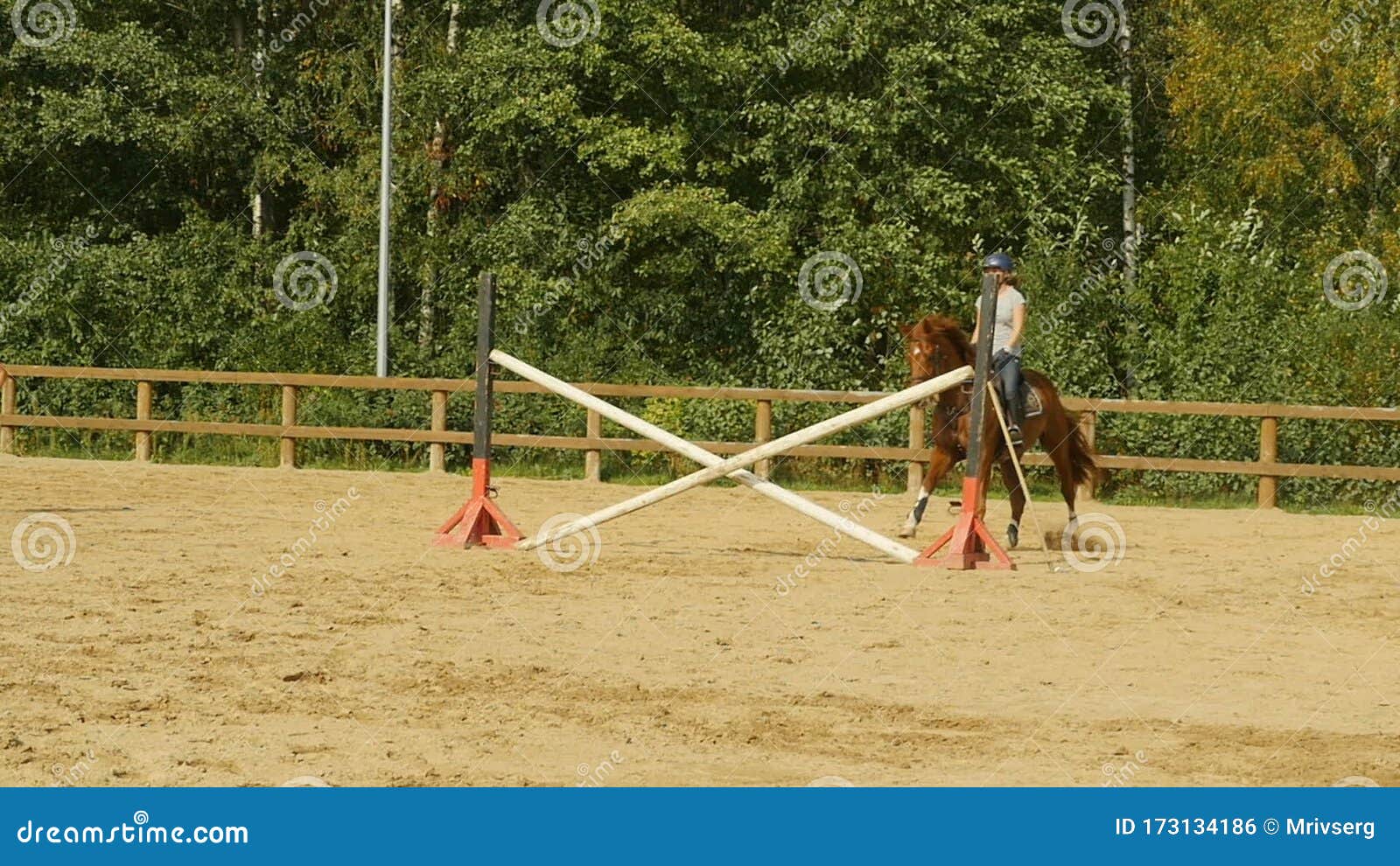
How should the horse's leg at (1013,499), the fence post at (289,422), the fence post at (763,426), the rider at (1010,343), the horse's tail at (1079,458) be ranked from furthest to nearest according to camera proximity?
the fence post at (289,422), the fence post at (763,426), the horse's tail at (1079,458), the horse's leg at (1013,499), the rider at (1010,343)

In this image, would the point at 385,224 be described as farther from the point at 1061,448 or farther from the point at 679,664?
the point at 679,664

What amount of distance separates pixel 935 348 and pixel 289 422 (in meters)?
11.2

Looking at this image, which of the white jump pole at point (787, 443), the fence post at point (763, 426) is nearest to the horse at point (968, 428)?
the white jump pole at point (787, 443)

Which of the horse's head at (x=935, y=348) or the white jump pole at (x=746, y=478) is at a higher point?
the horse's head at (x=935, y=348)

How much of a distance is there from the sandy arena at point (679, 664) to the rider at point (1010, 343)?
1.09 meters

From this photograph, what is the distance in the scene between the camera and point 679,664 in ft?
30.3

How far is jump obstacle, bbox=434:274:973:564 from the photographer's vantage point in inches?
485

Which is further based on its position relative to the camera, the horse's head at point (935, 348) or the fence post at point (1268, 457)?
the fence post at point (1268, 457)

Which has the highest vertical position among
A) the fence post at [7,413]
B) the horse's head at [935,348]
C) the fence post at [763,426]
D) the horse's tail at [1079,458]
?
the horse's head at [935,348]

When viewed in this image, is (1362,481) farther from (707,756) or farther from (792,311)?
(707,756)

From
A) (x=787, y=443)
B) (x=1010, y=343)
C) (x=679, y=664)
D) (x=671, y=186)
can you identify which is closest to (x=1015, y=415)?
(x=1010, y=343)

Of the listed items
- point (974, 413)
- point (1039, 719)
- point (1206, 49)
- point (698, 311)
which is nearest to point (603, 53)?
point (698, 311)

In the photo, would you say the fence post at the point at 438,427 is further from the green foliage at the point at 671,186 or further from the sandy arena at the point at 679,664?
the sandy arena at the point at 679,664

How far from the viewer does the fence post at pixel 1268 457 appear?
19.4 m
